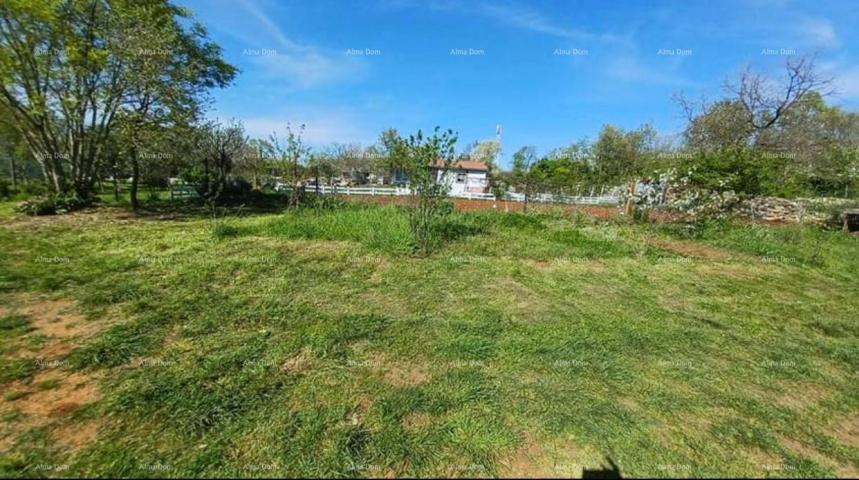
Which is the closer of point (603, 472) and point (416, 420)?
point (603, 472)

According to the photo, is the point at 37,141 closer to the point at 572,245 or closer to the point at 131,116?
the point at 131,116

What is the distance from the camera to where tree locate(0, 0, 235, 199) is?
9.20 m

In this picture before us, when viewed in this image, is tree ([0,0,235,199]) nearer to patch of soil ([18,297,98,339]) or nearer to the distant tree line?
the distant tree line

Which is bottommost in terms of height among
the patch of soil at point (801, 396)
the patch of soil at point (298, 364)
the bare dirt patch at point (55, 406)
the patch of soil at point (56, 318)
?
the patch of soil at point (801, 396)

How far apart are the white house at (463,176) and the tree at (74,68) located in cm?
908

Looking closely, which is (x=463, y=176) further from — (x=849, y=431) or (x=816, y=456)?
(x=816, y=456)

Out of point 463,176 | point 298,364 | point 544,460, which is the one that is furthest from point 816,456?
point 463,176

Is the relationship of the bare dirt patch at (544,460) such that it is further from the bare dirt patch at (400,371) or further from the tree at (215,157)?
the tree at (215,157)

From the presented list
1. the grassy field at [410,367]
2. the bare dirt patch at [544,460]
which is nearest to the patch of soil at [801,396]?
the grassy field at [410,367]

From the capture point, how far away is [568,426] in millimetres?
2176

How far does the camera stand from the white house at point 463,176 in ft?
23.7

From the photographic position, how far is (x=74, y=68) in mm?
9453

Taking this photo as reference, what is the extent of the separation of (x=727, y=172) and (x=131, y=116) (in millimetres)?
17460

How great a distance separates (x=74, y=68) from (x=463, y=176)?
2365cm
